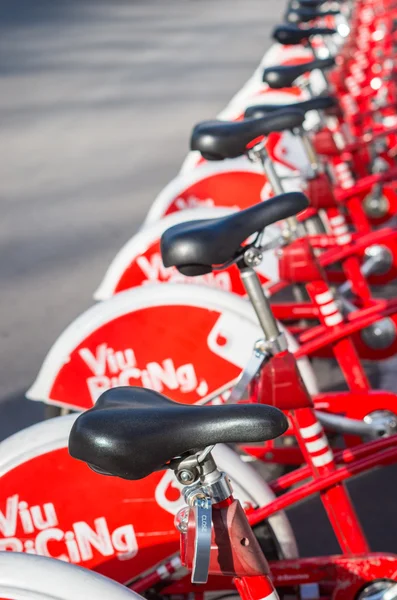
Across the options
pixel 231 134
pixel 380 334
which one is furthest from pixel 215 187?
pixel 231 134

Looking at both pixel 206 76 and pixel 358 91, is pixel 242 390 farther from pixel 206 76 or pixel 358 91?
pixel 206 76

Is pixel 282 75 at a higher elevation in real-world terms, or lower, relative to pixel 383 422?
higher

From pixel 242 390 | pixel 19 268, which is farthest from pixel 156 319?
pixel 19 268

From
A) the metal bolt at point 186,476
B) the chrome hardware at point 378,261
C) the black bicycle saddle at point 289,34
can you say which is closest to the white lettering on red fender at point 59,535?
the metal bolt at point 186,476

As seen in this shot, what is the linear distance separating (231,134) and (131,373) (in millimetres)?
622

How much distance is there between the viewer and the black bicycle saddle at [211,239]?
1686mm

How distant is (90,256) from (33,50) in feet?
20.1

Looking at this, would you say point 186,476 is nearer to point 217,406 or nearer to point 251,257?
point 217,406

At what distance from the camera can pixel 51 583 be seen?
4.46 ft

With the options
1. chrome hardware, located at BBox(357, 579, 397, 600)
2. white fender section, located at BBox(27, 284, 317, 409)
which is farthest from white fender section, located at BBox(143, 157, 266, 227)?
chrome hardware, located at BBox(357, 579, 397, 600)

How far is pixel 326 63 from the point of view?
320 cm

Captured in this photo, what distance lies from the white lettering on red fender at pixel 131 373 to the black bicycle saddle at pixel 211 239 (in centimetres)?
58

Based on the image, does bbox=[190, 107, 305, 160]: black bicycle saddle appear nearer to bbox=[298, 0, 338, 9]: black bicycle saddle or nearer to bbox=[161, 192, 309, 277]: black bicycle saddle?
bbox=[161, 192, 309, 277]: black bicycle saddle

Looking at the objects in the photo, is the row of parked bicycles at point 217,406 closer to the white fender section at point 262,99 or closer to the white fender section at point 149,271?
the white fender section at point 149,271
